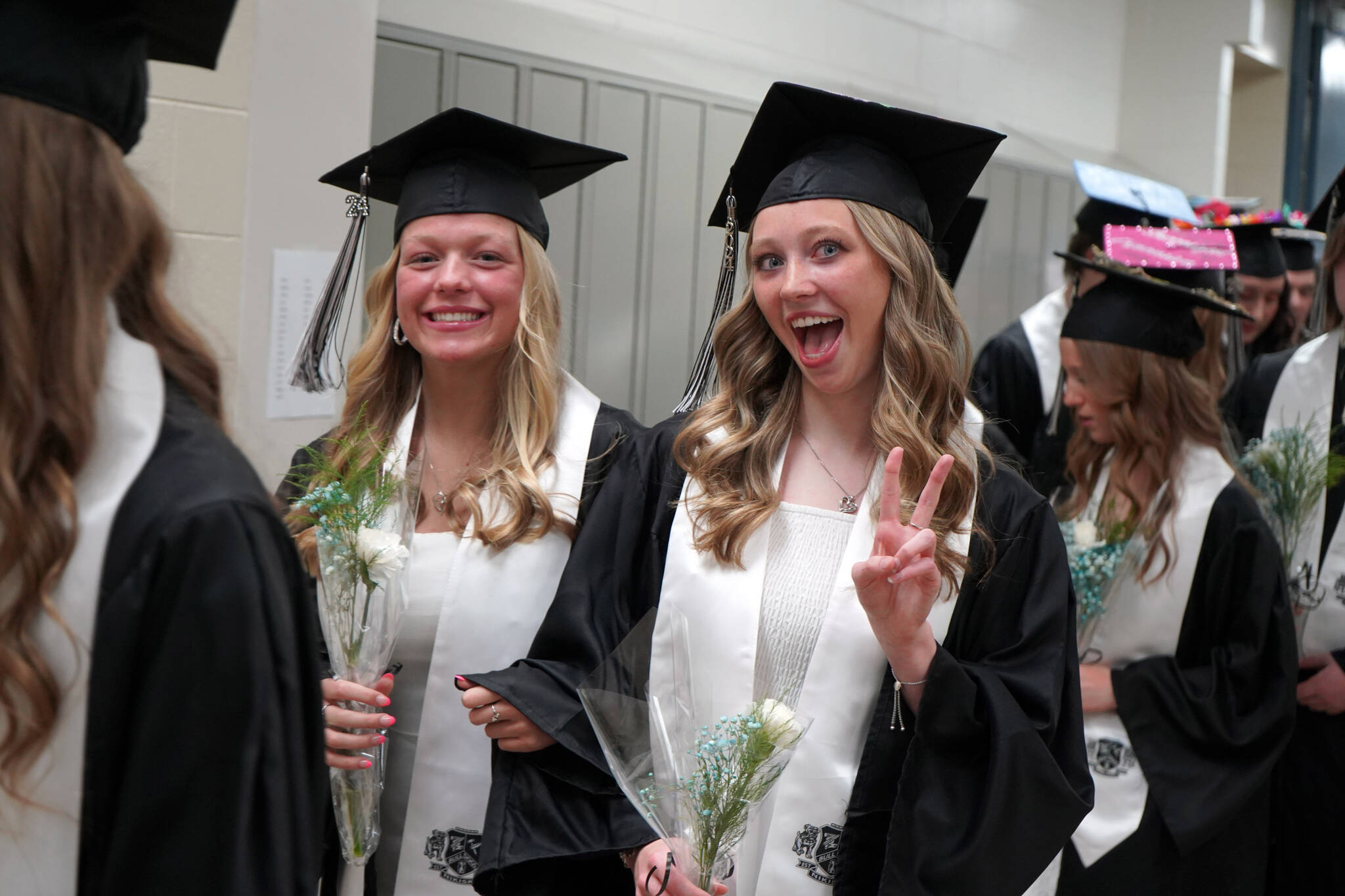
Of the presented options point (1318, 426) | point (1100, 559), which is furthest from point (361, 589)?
point (1318, 426)

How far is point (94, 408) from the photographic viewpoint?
1.10 m

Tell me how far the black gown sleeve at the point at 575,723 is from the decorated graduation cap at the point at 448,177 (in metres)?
0.73

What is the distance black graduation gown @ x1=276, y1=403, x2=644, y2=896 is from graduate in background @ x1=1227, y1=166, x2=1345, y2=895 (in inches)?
80.0

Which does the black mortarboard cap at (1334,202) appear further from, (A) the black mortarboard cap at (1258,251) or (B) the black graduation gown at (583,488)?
(B) the black graduation gown at (583,488)

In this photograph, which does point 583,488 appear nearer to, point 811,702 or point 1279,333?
point 811,702

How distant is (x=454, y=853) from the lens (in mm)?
2434

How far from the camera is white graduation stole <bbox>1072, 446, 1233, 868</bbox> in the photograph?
2.93 m

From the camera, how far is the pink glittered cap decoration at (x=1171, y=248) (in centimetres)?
345

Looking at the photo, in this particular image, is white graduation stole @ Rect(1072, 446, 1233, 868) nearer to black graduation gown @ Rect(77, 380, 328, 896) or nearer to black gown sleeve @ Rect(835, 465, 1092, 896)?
black gown sleeve @ Rect(835, 465, 1092, 896)

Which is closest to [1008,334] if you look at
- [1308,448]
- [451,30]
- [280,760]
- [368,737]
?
[1308,448]

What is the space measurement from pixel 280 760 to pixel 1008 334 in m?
4.03

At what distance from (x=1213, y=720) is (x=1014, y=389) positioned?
1966mm

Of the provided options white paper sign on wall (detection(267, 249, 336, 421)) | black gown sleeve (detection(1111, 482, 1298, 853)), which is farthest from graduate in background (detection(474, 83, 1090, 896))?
white paper sign on wall (detection(267, 249, 336, 421))

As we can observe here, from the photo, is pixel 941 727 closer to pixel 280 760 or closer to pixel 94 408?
pixel 280 760
